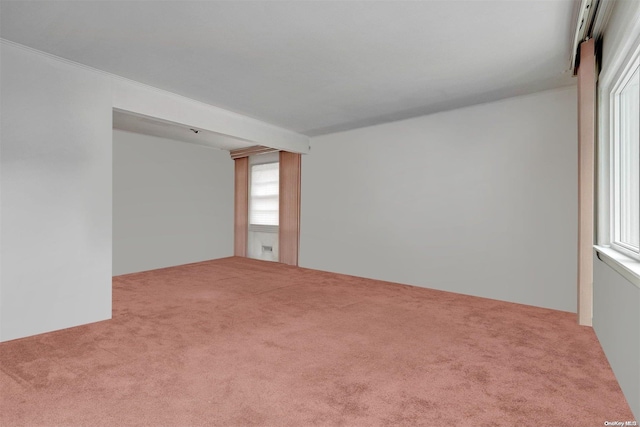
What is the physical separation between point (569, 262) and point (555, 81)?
6.80ft

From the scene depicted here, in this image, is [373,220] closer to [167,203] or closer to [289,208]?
[289,208]

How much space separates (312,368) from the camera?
245 centimetres

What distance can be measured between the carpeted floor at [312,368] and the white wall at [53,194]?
1.01 feet

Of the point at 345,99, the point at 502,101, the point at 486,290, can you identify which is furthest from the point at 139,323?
the point at 502,101

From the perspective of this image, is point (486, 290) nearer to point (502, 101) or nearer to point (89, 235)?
point (502, 101)

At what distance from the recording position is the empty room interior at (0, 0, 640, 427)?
211 cm

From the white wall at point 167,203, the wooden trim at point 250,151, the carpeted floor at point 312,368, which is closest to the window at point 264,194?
the wooden trim at point 250,151

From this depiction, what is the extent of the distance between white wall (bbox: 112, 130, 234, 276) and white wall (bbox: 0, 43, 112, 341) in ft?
9.81

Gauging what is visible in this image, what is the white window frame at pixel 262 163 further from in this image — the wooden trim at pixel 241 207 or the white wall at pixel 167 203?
the white wall at pixel 167 203

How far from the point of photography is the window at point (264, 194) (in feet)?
25.8

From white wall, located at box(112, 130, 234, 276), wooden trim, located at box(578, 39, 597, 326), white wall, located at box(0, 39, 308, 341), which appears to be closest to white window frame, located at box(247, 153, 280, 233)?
white wall, located at box(112, 130, 234, 276)

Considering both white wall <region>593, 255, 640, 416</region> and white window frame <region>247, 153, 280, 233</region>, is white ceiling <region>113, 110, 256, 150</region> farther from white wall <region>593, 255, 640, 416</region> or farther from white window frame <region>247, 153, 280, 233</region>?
white wall <region>593, 255, 640, 416</region>

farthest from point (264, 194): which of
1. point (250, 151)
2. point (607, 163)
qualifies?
point (607, 163)

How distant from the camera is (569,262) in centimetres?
403
